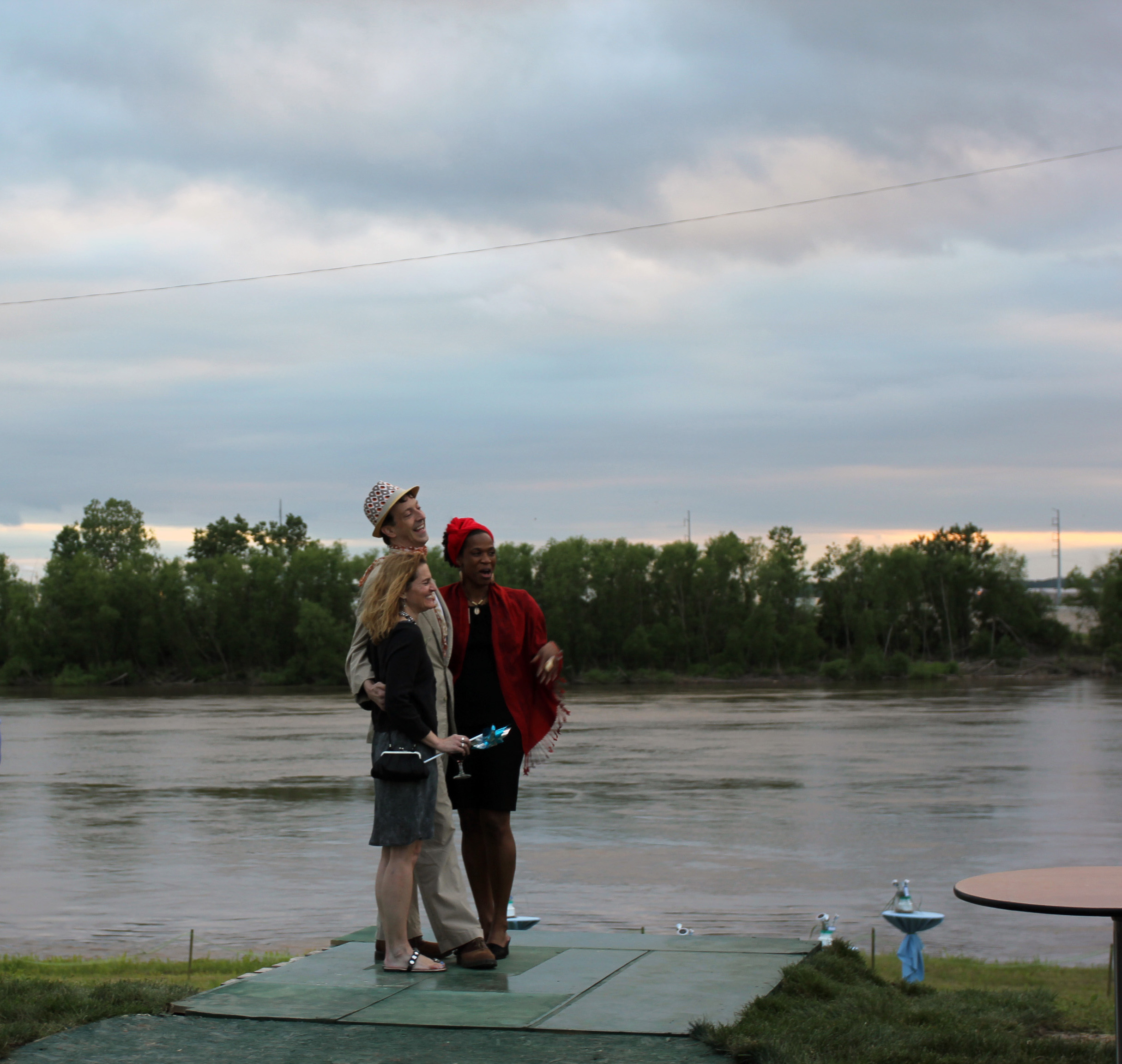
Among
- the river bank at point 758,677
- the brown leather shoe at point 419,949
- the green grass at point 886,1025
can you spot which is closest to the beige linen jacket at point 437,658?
the brown leather shoe at point 419,949

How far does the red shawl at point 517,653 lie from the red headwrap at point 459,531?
188 millimetres

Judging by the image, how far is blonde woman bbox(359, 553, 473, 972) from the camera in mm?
5738

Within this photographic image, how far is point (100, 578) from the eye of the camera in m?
107

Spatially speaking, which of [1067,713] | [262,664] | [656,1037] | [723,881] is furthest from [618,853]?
[262,664]

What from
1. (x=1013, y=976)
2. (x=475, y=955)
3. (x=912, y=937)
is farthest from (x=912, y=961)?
(x=475, y=955)

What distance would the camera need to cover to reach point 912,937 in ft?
24.4

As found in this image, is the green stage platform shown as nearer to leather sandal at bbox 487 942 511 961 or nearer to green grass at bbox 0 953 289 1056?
leather sandal at bbox 487 942 511 961

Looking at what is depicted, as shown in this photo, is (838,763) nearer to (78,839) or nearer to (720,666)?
(78,839)

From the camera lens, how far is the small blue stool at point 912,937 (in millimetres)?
7344

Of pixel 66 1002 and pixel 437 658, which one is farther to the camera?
pixel 437 658

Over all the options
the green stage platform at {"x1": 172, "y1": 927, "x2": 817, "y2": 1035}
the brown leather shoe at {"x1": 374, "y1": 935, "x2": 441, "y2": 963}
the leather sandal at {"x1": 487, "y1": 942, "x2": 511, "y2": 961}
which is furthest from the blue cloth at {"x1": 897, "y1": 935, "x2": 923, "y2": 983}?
the brown leather shoe at {"x1": 374, "y1": 935, "x2": 441, "y2": 963}

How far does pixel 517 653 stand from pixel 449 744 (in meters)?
0.65

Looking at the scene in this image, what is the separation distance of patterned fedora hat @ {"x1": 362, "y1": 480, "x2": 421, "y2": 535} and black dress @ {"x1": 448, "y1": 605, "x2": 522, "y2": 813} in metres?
0.60

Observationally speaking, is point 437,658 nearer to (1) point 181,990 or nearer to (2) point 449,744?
(2) point 449,744
